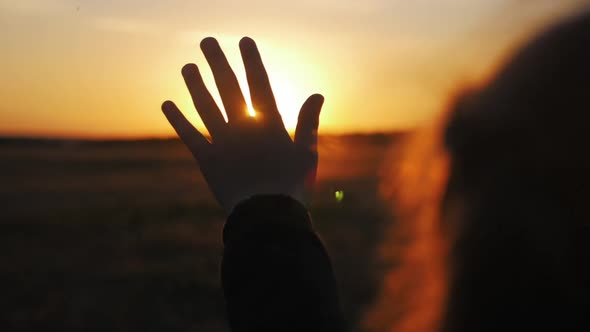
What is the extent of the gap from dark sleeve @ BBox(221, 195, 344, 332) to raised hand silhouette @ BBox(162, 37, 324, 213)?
43 mm

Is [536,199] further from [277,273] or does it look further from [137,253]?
[137,253]

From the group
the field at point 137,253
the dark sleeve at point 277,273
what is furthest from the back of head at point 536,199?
the field at point 137,253

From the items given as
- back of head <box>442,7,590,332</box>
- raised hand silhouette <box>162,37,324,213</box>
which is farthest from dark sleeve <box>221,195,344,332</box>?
back of head <box>442,7,590,332</box>

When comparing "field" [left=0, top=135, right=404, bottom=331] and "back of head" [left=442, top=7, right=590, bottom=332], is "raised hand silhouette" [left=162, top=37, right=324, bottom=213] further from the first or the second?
"back of head" [left=442, top=7, right=590, bottom=332]

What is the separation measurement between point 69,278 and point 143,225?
111 inches

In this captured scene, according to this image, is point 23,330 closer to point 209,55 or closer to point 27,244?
point 27,244

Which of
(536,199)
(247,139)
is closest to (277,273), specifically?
(247,139)

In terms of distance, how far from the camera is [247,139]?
3.77ft

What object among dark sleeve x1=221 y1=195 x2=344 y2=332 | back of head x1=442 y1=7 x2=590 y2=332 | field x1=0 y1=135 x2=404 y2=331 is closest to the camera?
back of head x1=442 y1=7 x2=590 y2=332

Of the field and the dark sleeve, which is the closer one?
the dark sleeve

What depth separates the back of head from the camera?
30.1 inches

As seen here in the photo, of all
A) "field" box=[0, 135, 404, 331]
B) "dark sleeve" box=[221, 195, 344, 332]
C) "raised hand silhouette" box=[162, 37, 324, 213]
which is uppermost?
"raised hand silhouette" box=[162, 37, 324, 213]

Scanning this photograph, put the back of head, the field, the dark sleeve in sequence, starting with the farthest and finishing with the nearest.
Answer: the field → the dark sleeve → the back of head

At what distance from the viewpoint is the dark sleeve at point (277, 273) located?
1.06m
